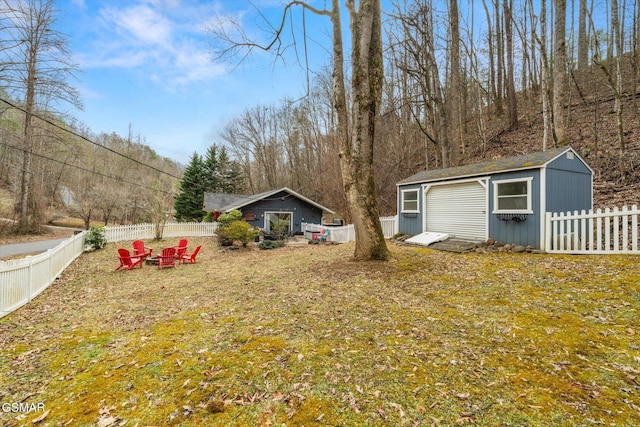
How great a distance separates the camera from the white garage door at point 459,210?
30.8 feet

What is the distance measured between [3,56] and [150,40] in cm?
955

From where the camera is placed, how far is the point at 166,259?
962 centimetres

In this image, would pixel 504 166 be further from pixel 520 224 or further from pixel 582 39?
pixel 582 39

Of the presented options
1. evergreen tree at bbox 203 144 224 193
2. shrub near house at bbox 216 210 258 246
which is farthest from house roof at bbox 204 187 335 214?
evergreen tree at bbox 203 144 224 193

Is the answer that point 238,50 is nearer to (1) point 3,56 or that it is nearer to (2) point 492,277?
(2) point 492,277

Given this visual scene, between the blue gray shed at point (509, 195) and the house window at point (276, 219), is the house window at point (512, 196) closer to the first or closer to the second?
the blue gray shed at point (509, 195)

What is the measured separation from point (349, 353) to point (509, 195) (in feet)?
26.9

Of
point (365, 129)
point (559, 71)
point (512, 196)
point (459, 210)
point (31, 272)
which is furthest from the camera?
point (459, 210)

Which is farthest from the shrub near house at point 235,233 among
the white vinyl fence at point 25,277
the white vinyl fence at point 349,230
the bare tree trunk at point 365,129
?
the bare tree trunk at point 365,129

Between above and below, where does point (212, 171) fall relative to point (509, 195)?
above

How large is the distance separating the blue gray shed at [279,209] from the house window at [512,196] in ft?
38.7

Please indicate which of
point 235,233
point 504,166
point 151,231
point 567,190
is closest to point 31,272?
point 235,233

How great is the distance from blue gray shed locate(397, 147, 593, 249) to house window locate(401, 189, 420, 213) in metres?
0.72

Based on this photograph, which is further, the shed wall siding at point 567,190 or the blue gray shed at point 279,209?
the blue gray shed at point 279,209
